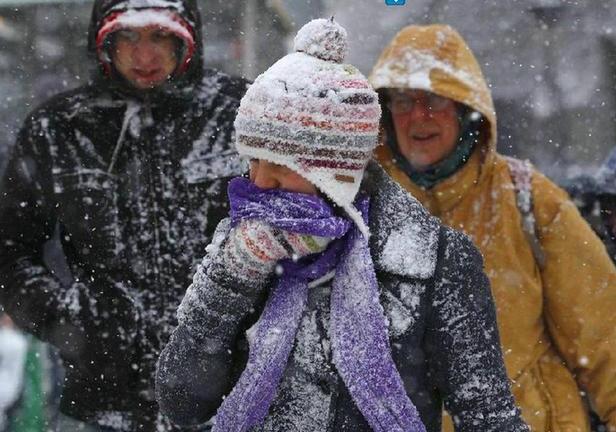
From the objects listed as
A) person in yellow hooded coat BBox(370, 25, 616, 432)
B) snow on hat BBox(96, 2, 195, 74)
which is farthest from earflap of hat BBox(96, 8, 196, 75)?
person in yellow hooded coat BBox(370, 25, 616, 432)

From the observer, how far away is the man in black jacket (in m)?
3.07

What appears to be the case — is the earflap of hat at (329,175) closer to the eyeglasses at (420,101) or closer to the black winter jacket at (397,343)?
the black winter jacket at (397,343)

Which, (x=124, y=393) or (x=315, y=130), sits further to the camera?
(x=124, y=393)

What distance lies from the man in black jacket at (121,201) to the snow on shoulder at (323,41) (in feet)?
3.51

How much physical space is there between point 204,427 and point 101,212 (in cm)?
73

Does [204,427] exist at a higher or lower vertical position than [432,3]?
lower

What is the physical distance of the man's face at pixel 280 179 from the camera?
204 cm

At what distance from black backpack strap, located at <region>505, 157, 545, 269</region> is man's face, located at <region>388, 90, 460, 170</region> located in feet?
0.77

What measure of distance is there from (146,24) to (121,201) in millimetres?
561

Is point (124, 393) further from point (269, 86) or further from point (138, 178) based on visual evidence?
point (269, 86)

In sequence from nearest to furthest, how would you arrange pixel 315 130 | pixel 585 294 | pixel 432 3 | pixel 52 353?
pixel 315 130 → pixel 585 294 → pixel 52 353 → pixel 432 3

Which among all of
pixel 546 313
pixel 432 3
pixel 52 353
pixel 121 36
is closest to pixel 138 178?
pixel 121 36

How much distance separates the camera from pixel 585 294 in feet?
9.91

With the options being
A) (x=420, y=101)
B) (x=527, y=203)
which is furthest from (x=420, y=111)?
(x=527, y=203)
